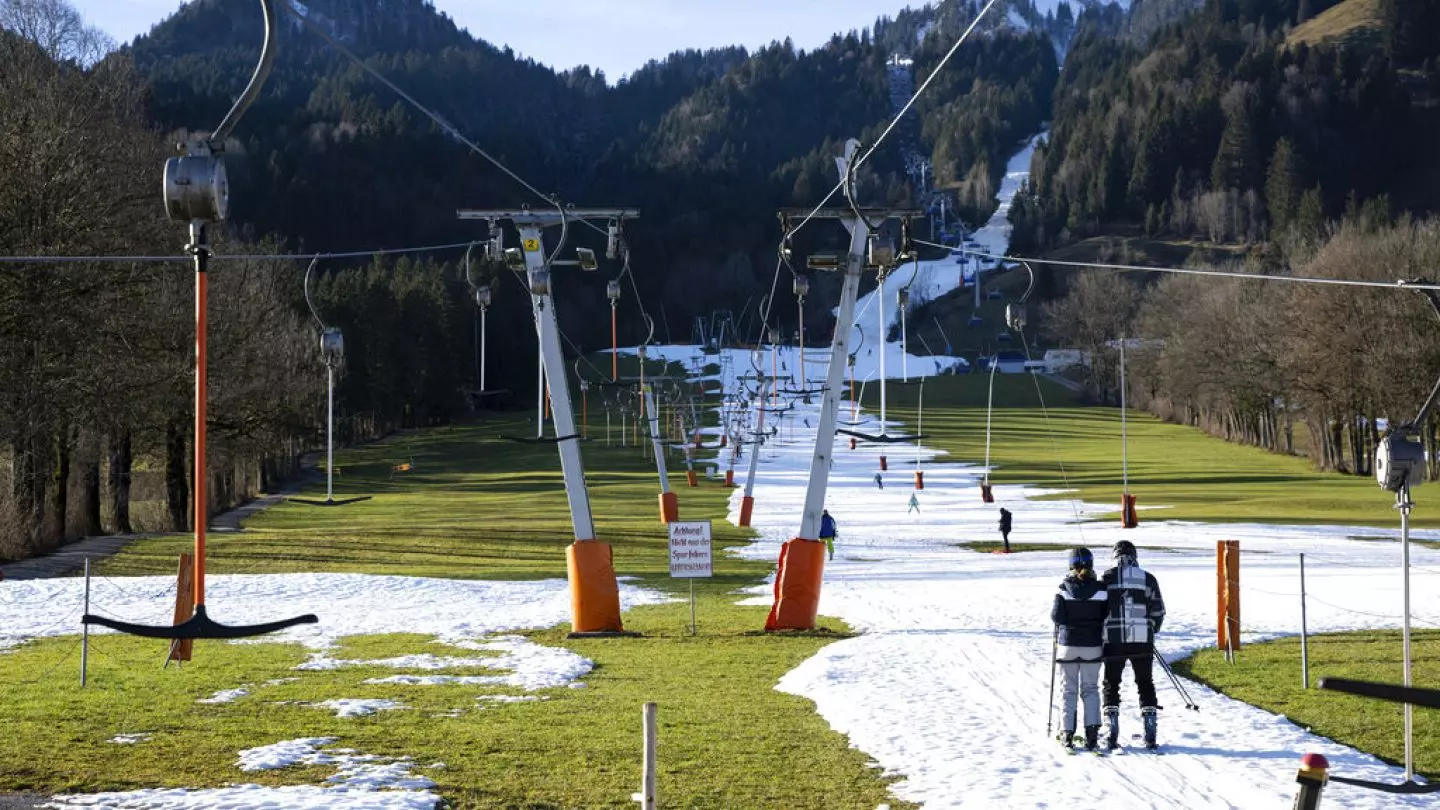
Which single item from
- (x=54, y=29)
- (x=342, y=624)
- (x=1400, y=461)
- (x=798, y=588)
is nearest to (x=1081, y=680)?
(x=1400, y=461)

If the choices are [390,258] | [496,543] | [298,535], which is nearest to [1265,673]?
[496,543]

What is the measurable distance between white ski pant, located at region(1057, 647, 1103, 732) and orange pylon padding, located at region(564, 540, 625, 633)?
11.2 meters

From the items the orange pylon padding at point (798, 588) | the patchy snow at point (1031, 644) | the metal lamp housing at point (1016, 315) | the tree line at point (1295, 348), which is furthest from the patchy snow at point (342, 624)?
the tree line at point (1295, 348)

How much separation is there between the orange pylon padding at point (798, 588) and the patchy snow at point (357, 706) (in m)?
8.97

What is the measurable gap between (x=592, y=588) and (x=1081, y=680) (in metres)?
11.7

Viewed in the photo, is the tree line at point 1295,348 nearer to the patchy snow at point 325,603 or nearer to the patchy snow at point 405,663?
the patchy snow at point 325,603

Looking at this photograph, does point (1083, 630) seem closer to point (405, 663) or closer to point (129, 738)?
point (129, 738)

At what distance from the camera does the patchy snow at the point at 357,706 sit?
17.1m

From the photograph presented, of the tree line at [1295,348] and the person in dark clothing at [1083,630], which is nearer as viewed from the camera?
the person in dark clothing at [1083,630]

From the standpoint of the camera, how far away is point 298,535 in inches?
2028

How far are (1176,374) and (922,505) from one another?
43796 millimetres

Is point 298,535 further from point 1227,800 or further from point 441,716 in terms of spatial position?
point 1227,800

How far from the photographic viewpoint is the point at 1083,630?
48.3 feet

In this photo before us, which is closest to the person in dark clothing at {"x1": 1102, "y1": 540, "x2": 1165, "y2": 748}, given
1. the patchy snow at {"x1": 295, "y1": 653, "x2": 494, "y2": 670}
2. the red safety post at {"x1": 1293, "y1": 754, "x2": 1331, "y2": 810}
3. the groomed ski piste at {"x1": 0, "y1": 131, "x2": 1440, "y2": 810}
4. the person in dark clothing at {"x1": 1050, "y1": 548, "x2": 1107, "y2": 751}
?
the person in dark clothing at {"x1": 1050, "y1": 548, "x2": 1107, "y2": 751}
